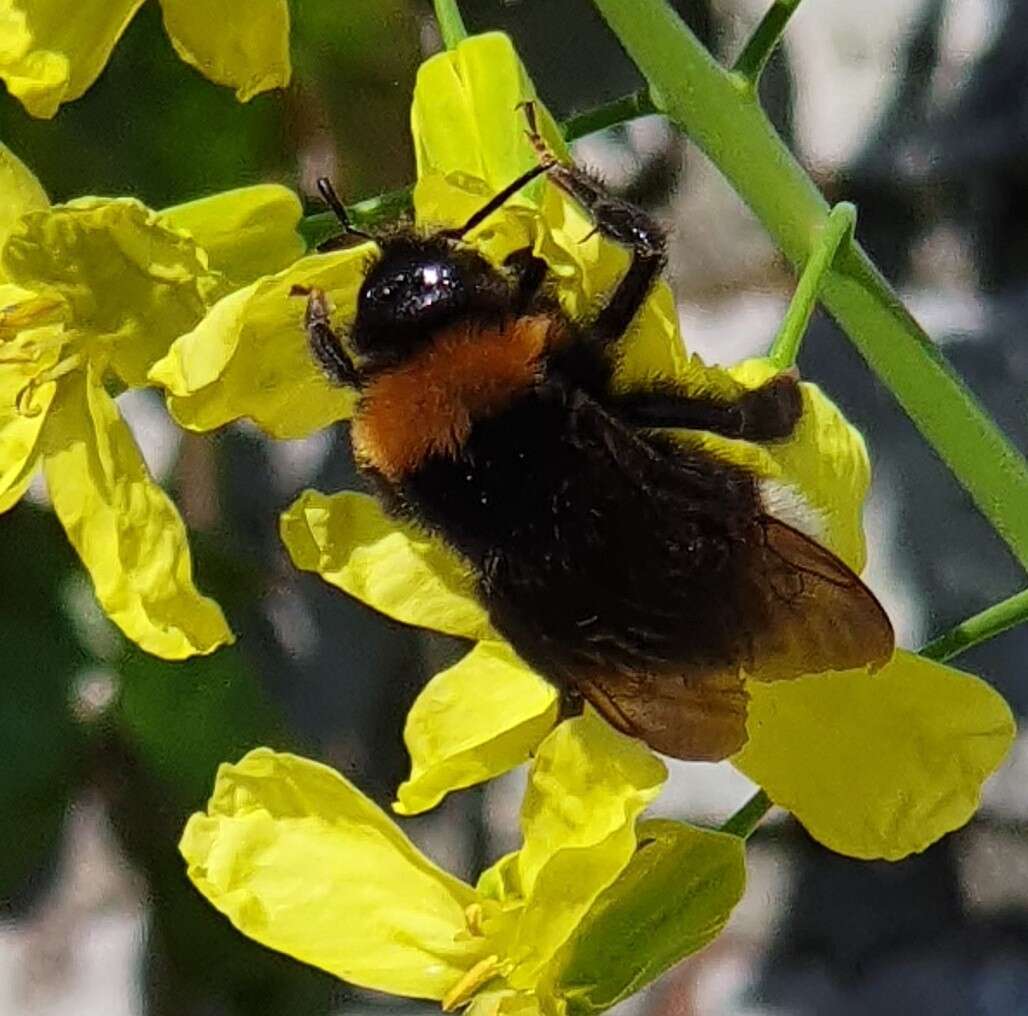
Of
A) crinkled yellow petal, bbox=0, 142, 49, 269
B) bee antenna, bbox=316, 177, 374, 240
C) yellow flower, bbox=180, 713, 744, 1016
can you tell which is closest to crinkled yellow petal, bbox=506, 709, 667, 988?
yellow flower, bbox=180, 713, 744, 1016

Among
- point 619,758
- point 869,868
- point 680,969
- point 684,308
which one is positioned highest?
point 619,758

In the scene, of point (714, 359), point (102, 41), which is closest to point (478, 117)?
point (102, 41)

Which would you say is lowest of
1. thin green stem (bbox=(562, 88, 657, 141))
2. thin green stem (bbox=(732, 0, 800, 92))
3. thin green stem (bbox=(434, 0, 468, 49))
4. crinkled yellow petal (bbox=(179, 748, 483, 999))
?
crinkled yellow petal (bbox=(179, 748, 483, 999))

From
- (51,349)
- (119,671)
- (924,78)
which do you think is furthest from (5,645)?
(924,78)

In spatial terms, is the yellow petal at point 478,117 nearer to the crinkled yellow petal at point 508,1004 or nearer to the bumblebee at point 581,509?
the bumblebee at point 581,509

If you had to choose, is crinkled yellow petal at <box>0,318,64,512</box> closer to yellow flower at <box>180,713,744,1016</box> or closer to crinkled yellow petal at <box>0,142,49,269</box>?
crinkled yellow petal at <box>0,142,49,269</box>

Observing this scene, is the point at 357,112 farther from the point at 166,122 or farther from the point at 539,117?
the point at 539,117

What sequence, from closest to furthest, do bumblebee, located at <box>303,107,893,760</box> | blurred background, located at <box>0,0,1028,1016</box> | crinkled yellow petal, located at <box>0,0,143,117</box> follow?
bumblebee, located at <box>303,107,893,760</box> → crinkled yellow petal, located at <box>0,0,143,117</box> → blurred background, located at <box>0,0,1028,1016</box>

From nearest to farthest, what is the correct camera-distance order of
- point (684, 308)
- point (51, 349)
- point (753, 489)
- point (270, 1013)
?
point (753, 489)
point (51, 349)
point (684, 308)
point (270, 1013)
